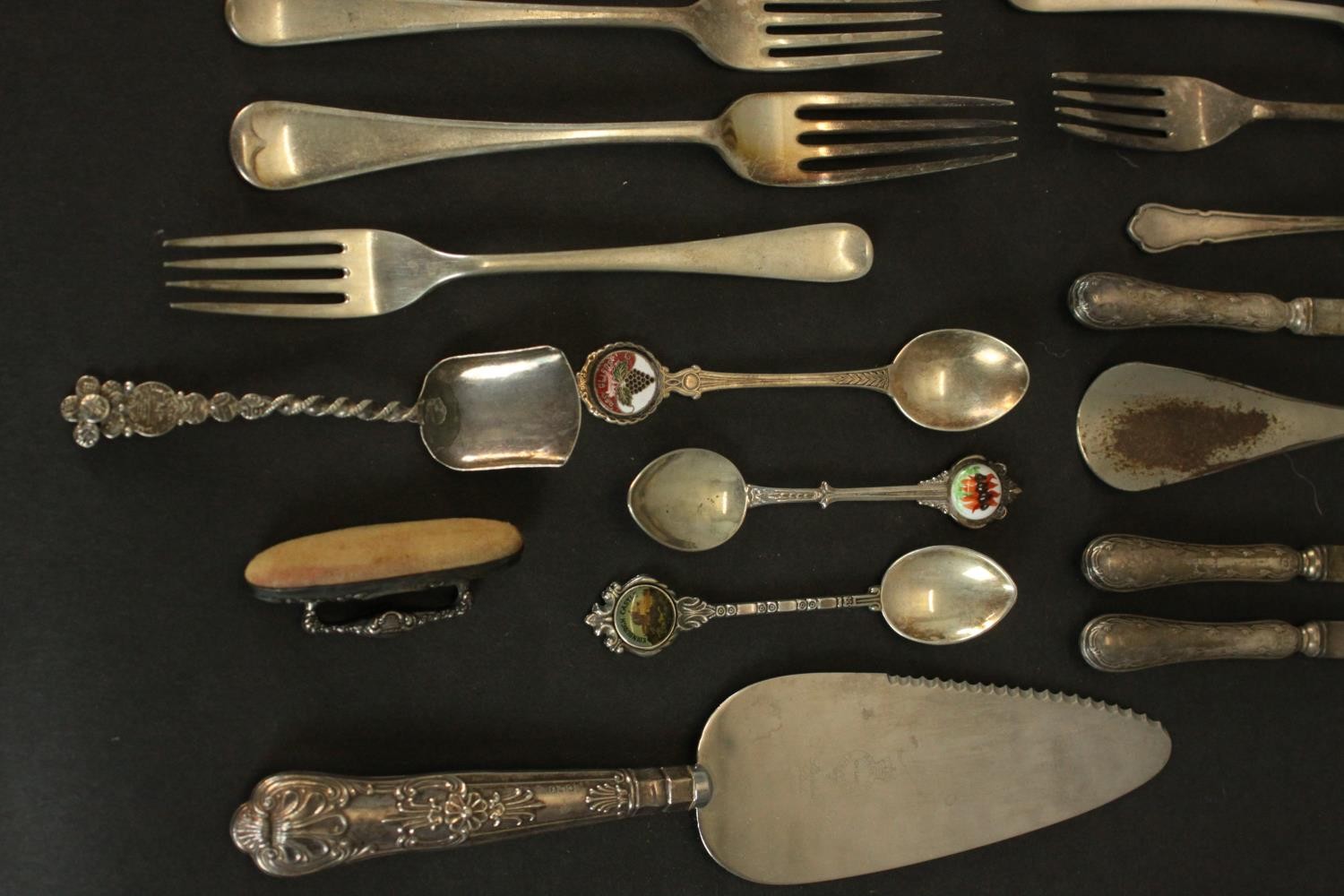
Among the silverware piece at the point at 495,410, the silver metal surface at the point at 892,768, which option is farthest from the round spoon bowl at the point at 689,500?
the silver metal surface at the point at 892,768

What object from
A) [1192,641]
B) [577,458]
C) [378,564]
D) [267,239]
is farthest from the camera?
[1192,641]

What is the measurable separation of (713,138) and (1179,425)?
84 centimetres

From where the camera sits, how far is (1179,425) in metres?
1.67

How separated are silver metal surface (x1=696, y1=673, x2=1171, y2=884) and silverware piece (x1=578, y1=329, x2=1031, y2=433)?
1.32ft

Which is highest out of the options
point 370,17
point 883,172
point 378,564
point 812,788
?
point 370,17

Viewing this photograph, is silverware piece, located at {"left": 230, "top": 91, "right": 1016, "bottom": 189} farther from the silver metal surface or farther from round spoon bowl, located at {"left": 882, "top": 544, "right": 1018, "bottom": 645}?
the silver metal surface

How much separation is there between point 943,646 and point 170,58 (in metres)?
1.34

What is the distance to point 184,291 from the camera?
4.55 feet

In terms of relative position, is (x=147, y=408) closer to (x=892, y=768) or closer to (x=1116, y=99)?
(x=892, y=768)

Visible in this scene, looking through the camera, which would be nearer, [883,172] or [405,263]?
[405,263]

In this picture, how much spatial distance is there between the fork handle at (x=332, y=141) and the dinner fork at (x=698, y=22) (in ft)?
0.36

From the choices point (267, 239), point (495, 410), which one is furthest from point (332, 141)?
point (495, 410)

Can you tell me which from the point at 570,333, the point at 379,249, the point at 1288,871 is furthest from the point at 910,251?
the point at 1288,871

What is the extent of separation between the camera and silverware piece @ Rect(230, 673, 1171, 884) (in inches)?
51.8
